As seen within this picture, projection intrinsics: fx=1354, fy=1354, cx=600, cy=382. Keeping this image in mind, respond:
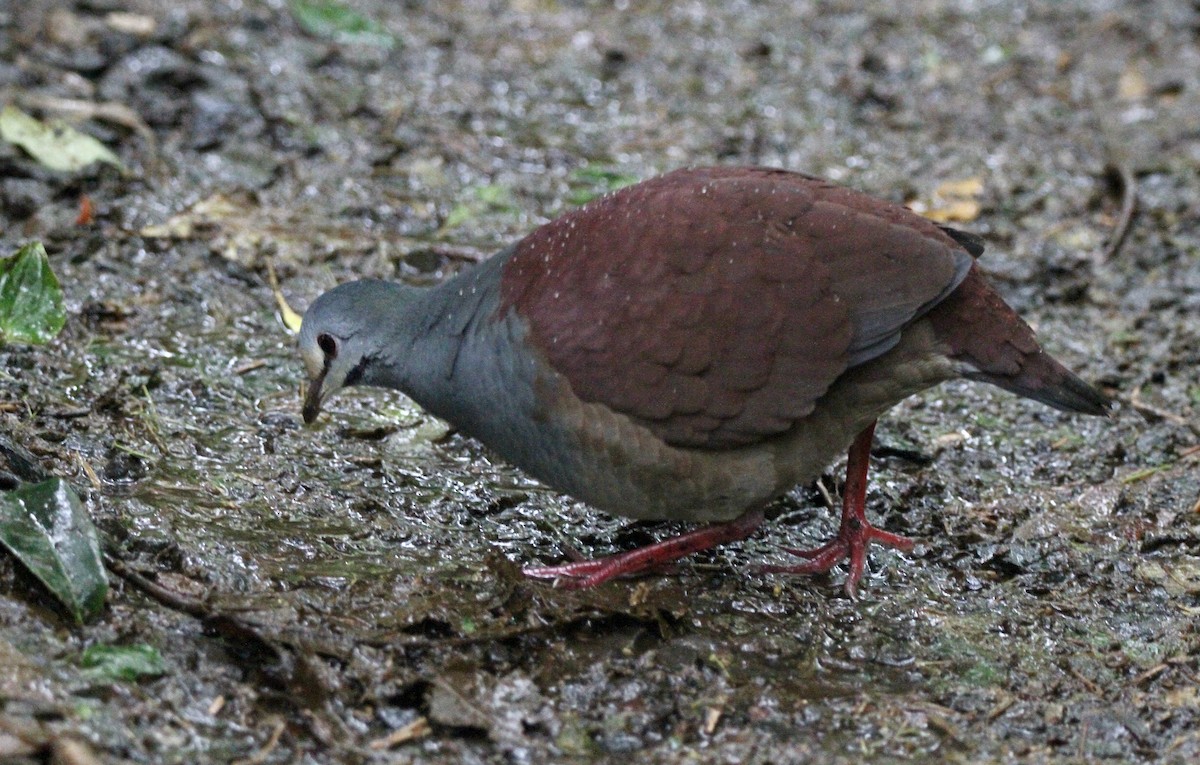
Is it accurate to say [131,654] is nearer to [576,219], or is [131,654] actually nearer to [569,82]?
[576,219]

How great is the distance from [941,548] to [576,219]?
169 cm

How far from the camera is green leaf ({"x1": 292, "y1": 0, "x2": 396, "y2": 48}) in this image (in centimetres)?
770

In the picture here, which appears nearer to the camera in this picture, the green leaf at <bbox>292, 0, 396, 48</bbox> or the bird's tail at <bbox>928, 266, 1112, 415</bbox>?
the bird's tail at <bbox>928, 266, 1112, 415</bbox>

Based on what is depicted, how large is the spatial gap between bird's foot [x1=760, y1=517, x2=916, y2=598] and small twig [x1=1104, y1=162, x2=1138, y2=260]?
2.56 metres

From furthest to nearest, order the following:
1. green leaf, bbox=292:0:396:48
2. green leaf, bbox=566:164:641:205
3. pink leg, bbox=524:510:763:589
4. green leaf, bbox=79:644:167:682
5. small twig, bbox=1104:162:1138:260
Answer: green leaf, bbox=292:0:396:48 → green leaf, bbox=566:164:641:205 → small twig, bbox=1104:162:1138:260 → pink leg, bbox=524:510:763:589 → green leaf, bbox=79:644:167:682

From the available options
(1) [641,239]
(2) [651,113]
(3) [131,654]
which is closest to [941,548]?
(1) [641,239]

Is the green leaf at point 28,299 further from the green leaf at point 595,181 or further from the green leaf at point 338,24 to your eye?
the green leaf at point 338,24

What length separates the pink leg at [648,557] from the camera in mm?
4250

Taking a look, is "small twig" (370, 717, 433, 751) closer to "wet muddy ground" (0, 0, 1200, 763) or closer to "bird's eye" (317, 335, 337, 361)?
"wet muddy ground" (0, 0, 1200, 763)

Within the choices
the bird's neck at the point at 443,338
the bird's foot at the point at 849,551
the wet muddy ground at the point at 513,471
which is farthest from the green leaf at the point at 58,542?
the bird's foot at the point at 849,551

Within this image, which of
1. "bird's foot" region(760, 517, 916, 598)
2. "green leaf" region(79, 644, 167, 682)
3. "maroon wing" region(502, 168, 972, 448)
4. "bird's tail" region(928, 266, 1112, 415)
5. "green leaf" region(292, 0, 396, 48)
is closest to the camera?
"green leaf" region(79, 644, 167, 682)

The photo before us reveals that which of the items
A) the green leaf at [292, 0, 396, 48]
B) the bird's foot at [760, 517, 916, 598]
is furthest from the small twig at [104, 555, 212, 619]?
the green leaf at [292, 0, 396, 48]

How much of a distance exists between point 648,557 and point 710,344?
0.81 m

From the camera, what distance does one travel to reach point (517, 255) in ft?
14.3
